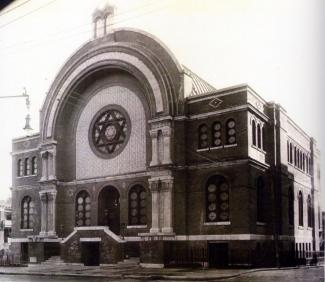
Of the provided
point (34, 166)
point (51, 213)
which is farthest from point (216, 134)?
point (34, 166)

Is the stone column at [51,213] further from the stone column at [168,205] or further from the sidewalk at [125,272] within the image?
the stone column at [168,205]

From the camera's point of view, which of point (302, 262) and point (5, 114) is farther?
point (5, 114)

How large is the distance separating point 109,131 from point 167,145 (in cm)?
166

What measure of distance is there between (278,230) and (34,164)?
6.64 metres

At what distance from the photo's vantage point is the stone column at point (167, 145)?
32.4 feet

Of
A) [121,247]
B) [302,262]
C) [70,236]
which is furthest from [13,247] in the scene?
[302,262]

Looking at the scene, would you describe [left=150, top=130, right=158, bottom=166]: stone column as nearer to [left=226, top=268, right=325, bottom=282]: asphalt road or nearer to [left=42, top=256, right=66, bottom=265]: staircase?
[left=42, top=256, right=66, bottom=265]: staircase

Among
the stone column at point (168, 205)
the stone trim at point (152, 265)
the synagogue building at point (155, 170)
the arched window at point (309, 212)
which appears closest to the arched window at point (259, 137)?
the synagogue building at point (155, 170)

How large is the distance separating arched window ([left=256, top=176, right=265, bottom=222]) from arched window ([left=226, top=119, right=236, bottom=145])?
0.96 metres

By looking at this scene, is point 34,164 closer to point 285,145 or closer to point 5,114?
point 5,114

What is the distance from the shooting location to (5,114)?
11.4 m

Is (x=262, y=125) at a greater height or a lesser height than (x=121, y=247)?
greater

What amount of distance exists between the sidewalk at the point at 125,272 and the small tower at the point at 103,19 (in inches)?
179

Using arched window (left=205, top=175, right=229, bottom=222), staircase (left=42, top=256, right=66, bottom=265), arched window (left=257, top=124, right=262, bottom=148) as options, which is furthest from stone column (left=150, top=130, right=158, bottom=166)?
staircase (left=42, top=256, right=66, bottom=265)
